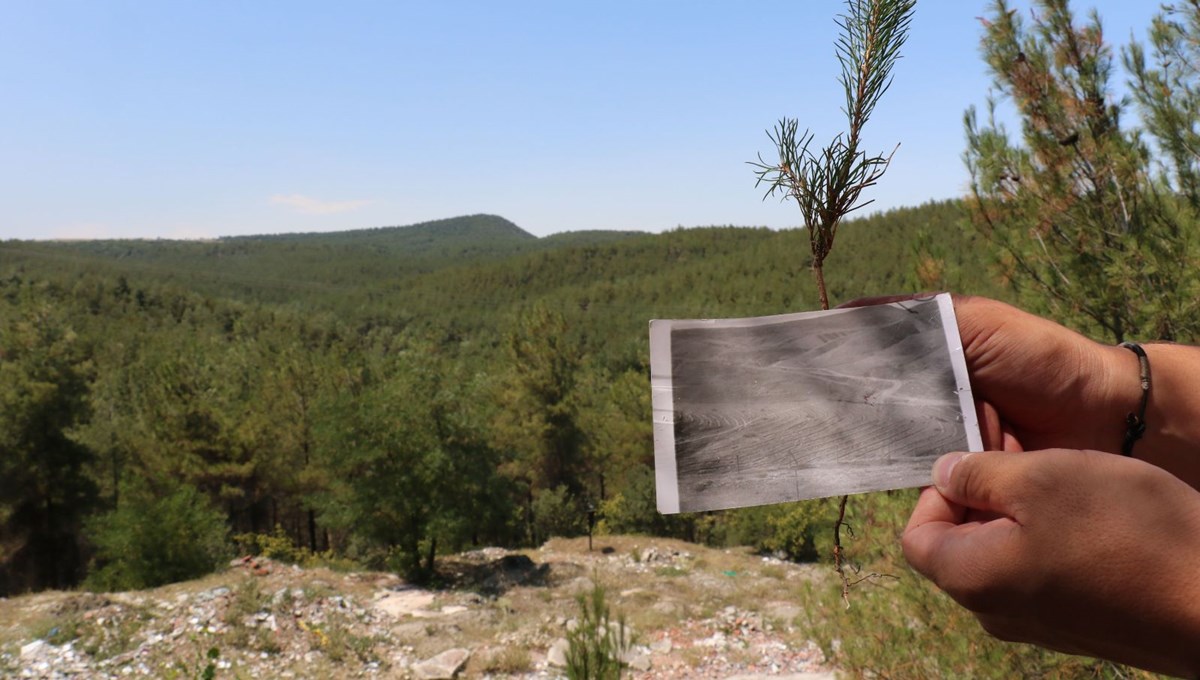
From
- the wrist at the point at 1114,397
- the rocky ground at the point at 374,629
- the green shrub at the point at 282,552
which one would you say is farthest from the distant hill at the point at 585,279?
the wrist at the point at 1114,397

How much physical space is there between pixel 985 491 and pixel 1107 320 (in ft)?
10.5

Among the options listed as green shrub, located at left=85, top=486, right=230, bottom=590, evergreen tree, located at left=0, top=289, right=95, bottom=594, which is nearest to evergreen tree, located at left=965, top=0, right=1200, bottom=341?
green shrub, located at left=85, top=486, right=230, bottom=590

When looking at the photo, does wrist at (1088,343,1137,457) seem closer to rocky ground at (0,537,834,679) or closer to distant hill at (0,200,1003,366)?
rocky ground at (0,537,834,679)

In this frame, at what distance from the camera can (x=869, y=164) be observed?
1.09m

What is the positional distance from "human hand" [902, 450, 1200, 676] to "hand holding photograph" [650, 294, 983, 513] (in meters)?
0.15

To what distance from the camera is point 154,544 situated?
1395 centimetres

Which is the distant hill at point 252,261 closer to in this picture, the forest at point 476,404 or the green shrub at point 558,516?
the forest at point 476,404

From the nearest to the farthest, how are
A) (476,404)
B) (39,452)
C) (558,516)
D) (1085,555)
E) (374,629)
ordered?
(1085,555)
(374,629)
(39,452)
(476,404)
(558,516)

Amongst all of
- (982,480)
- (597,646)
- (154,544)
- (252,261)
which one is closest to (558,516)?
(154,544)

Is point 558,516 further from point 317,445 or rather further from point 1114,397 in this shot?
point 1114,397

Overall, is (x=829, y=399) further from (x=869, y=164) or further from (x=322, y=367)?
(x=322, y=367)

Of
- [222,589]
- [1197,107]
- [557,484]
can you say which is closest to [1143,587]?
[1197,107]

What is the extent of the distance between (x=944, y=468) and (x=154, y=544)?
55.4 ft

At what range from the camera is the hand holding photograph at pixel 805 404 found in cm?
106
